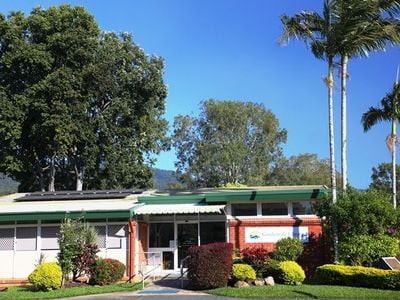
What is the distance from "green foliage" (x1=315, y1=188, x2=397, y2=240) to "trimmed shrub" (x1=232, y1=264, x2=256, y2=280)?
3.85m

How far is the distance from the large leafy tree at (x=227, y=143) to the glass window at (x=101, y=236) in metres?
27.9

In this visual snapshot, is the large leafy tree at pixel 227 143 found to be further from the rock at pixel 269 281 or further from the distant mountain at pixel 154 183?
the rock at pixel 269 281

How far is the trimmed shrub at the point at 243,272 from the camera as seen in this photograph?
61.5 ft

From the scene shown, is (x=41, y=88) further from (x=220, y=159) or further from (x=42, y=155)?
(x=220, y=159)

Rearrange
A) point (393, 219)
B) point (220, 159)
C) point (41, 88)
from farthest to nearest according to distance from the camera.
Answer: point (220, 159) → point (41, 88) → point (393, 219)

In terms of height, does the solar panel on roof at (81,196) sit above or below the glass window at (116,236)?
above

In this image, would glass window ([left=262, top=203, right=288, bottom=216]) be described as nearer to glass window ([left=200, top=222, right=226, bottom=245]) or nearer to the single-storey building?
the single-storey building

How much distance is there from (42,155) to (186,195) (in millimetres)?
15312

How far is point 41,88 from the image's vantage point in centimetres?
3388

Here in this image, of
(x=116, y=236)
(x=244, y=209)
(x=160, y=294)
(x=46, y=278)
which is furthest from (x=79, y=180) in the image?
(x=160, y=294)

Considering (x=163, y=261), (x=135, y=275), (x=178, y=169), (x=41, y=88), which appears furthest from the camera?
(x=178, y=169)

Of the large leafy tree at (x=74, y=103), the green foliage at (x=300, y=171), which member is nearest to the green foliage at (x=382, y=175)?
the green foliage at (x=300, y=171)

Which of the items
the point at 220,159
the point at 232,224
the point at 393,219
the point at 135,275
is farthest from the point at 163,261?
the point at 220,159

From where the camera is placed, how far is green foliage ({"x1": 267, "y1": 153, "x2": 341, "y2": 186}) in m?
60.1
